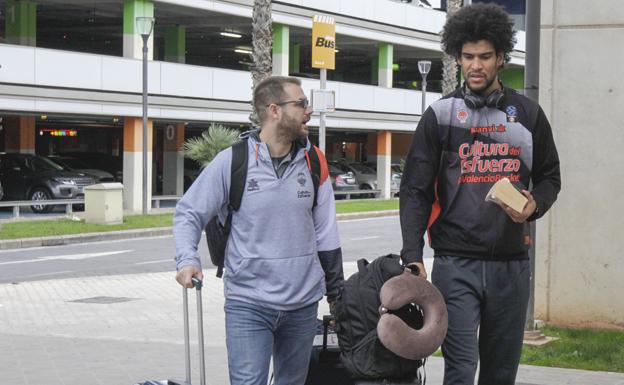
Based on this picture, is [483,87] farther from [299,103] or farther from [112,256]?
[112,256]

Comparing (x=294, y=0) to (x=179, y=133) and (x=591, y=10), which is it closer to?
(x=179, y=133)

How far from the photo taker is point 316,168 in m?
4.94

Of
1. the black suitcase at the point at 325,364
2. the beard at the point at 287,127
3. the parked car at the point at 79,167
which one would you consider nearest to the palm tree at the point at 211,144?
the parked car at the point at 79,167

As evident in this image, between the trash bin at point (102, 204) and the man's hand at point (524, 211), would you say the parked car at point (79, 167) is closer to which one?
the trash bin at point (102, 204)

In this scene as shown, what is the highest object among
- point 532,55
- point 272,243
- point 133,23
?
point 133,23

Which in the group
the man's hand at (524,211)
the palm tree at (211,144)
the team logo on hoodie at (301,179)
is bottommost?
the man's hand at (524,211)

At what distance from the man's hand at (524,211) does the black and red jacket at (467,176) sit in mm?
72

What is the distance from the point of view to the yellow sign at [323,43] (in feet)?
89.2

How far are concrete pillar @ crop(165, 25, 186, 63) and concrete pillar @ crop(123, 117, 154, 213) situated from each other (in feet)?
20.8

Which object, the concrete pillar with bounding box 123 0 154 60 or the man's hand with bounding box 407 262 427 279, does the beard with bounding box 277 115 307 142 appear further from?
the concrete pillar with bounding box 123 0 154 60

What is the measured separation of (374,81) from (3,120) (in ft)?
60.3

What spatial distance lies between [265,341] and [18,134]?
31.0 meters

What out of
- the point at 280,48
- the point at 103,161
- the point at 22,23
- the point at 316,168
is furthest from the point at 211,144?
the point at 316,168

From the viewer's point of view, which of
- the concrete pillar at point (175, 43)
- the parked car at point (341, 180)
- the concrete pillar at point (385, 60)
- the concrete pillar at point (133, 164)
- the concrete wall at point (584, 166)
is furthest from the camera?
the concrete pillar at point (385, 60)
